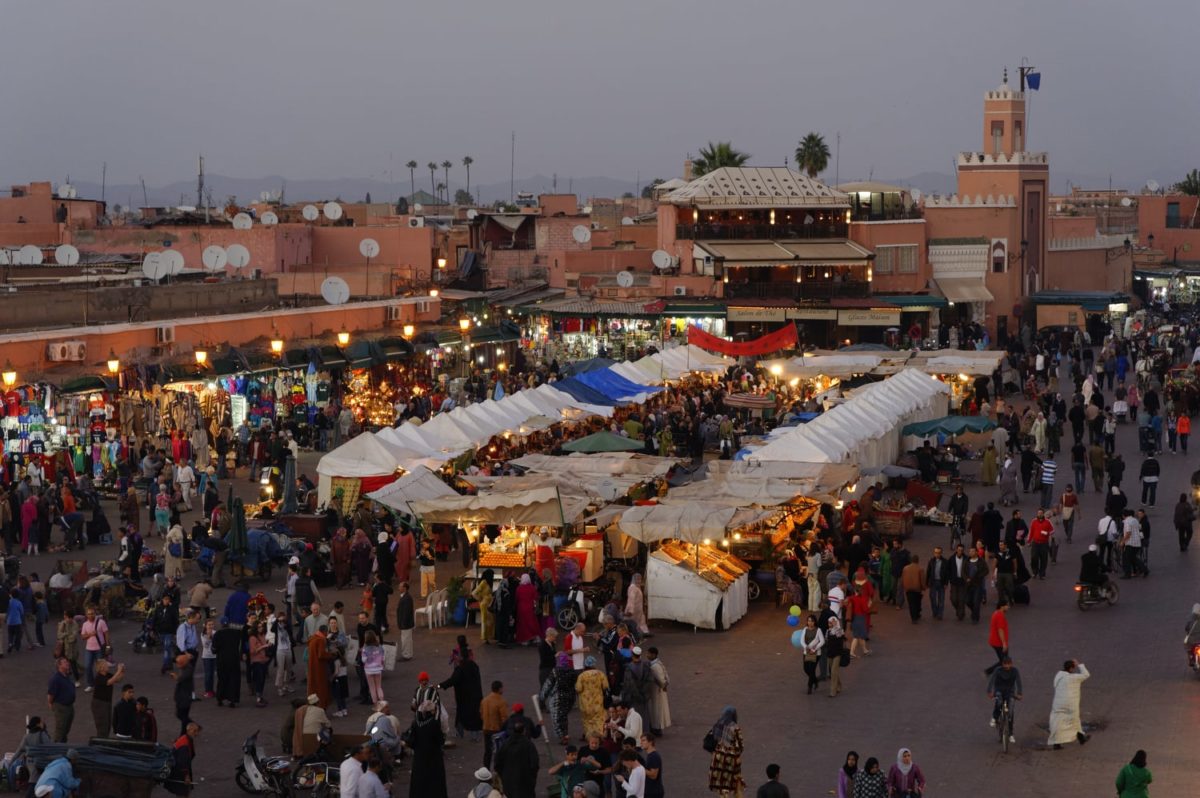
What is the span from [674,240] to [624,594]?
3430cm

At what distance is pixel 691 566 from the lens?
18922 millimetres

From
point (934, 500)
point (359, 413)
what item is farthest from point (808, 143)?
point (934, 500)

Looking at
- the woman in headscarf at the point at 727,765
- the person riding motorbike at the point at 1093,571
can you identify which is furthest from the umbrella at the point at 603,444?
the woman in headscarf at the point at 727,765

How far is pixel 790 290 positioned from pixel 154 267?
21225 mm

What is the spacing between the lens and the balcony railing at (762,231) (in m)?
53.3

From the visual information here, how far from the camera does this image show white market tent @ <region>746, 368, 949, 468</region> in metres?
24.0

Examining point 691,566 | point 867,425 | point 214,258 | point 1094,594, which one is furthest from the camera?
point 214,258

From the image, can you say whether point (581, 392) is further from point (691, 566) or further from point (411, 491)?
point (691, 566)

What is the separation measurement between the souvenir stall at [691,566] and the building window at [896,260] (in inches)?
1387

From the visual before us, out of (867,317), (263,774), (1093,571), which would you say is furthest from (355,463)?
(867,317)

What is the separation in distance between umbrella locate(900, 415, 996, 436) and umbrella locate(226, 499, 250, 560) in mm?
12708

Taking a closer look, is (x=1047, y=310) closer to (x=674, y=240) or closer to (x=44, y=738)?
(x=674, y=240)

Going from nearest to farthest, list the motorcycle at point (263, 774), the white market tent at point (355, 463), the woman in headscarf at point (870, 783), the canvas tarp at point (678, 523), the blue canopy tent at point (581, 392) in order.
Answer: the woman in headscarf at point (870, 783) < the motorcycle at point (263, 774) < the canvas tarp at point (678, 523) < the white market tent at point (355, 463) < the blue canopy tent at point (581, 392)

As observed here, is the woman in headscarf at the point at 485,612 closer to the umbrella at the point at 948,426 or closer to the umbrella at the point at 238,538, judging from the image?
the umbrella at the point at 238,538
